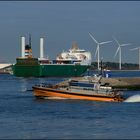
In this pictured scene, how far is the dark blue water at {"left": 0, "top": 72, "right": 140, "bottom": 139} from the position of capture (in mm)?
29125

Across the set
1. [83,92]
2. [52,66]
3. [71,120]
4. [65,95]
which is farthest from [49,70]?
[71,120]

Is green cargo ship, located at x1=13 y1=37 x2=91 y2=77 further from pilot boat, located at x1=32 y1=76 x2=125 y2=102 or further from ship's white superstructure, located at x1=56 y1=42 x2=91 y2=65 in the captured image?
pilot boat, located at x1=32 y1=76 x2=125 y2=102

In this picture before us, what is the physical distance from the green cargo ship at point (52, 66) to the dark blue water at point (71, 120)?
87.8 meters

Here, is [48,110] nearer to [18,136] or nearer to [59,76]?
[18,136]

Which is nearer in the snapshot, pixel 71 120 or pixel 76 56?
pixel 71 120

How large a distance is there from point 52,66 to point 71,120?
104 metres

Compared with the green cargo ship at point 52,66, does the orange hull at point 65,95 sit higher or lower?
lower

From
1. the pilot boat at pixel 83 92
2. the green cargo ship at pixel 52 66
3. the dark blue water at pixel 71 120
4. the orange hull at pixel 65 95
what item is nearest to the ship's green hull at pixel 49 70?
the green cargo ship at pixel 52 66

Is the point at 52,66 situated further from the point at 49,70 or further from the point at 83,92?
the point at 83,92

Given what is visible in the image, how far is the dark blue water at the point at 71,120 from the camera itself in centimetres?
2912

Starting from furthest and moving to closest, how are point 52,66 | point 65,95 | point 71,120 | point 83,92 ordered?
point 52,66
point 65,95
point 83,92
point 71,120

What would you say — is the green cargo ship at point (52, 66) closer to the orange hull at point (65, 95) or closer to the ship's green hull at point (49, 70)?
the ship's green hull at point (49, 70)

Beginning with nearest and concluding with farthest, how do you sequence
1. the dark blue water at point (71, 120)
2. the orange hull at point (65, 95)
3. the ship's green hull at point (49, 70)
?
the dark blue water at point (71, 120), the orange hull at point (65, 95), the ship's green hull at point (49, 70)

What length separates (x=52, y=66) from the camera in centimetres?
13925
